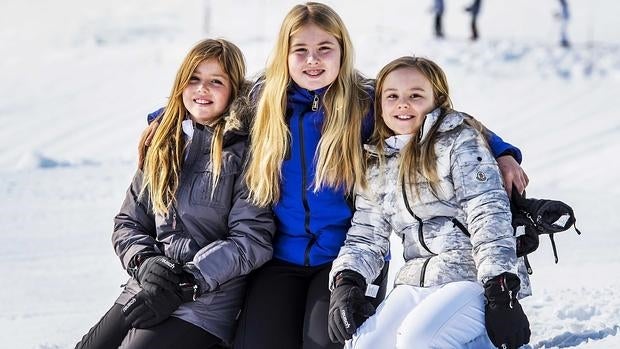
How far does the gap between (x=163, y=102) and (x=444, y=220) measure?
9.27 metres

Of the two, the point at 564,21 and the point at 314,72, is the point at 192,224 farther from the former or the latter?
the point at 564,21

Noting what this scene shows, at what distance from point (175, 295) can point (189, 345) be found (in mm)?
192

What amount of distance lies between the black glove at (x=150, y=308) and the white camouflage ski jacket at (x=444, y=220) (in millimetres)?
574

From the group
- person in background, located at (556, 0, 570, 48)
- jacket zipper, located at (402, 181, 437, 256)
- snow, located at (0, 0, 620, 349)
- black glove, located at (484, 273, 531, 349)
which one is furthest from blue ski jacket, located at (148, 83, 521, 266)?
person in background, located at (556, 0, 570, 48)

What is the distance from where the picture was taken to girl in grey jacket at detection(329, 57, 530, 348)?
262 centimetres

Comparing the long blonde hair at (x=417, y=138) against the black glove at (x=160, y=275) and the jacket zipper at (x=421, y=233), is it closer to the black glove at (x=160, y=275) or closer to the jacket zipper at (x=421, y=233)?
the jacket zipper at (x=421, y=233)

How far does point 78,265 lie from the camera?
5082 millimetres

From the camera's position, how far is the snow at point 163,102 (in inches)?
167

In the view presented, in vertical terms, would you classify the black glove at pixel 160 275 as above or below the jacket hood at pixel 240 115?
below

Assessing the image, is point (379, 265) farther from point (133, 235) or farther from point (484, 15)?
A: point (484, 15)

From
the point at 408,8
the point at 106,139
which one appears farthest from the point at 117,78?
the point at 408,8

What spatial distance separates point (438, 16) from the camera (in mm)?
12766

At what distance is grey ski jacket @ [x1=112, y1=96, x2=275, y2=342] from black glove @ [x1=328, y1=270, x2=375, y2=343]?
391 millimetres

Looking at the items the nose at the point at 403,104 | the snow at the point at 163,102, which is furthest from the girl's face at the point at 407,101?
the snow at the point at 163,102
